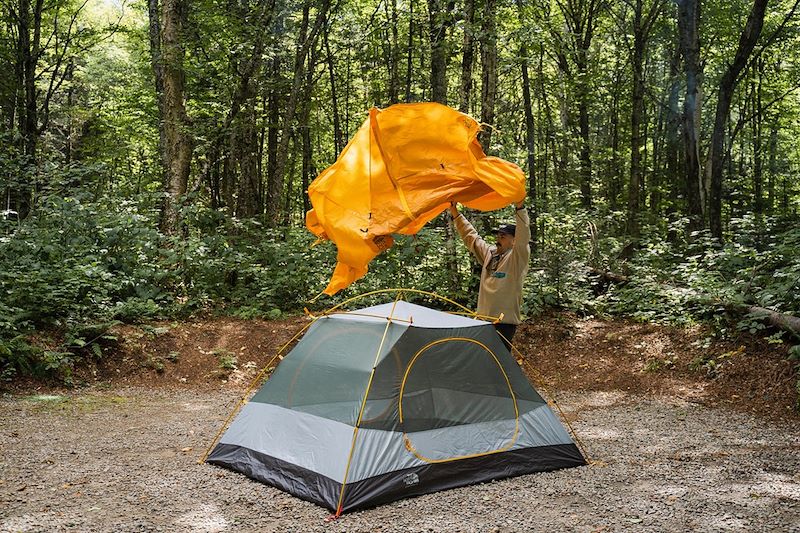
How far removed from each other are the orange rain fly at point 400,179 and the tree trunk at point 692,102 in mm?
8475

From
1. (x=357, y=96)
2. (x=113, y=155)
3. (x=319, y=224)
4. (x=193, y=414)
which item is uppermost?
(x=357, y=96)

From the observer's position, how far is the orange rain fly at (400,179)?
5.39 meters

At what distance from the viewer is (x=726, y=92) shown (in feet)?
39.3

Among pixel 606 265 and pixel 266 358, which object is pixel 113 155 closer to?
pixel 266 358

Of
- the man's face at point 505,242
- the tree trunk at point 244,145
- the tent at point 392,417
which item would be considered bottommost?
the tent at point 392,417

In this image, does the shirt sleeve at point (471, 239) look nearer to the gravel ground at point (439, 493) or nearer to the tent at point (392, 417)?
the tent at point (392, 417)

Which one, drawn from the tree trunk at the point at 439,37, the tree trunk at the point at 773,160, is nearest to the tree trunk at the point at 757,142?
the tree trunk at the point at 773,160

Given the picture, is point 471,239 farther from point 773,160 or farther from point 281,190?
point 773,160

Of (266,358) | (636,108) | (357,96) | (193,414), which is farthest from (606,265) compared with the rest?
(357,96)

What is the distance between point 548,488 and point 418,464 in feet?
3.20

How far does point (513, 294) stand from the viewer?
20.9 ft

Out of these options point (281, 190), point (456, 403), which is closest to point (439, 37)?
point (281, 190)

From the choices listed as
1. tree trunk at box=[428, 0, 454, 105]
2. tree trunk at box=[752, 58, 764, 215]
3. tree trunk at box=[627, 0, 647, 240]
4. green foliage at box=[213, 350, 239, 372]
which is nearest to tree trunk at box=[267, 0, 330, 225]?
tree trunk at box=[428, 0, 454, 105]

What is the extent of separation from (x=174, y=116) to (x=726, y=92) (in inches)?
400
